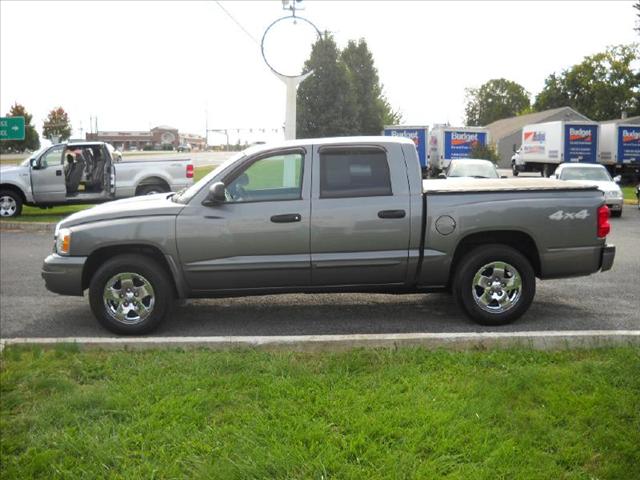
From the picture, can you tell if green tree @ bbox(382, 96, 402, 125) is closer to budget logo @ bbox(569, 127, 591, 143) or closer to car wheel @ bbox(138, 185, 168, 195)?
budget logo @ bbox(569, 127, 591, 143)

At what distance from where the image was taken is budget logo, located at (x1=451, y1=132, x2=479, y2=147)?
130 feet

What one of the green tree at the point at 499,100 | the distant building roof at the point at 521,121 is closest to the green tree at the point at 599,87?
the distant building roof at the point at 521,121

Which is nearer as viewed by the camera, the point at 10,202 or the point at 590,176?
the point at 10,202

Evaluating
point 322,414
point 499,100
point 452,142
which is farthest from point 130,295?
point 499,100

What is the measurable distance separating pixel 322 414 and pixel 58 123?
9663 cm

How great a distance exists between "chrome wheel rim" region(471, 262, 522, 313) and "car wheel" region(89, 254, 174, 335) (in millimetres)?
2917

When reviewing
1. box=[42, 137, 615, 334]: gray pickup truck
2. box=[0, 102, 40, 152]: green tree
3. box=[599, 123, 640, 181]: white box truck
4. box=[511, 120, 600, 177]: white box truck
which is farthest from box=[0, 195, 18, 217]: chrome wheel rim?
box=[0, 102, 40, 152]: green tree

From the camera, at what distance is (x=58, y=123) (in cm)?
9319

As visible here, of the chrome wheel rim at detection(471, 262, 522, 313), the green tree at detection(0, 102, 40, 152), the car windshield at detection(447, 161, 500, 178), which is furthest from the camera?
the green tree at detection(0, 102, 40, 152)

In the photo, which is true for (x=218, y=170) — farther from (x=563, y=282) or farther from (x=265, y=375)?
(x=563, y=282)

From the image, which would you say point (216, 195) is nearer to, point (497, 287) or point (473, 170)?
point (497, 287)

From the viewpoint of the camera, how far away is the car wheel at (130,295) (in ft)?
21.6

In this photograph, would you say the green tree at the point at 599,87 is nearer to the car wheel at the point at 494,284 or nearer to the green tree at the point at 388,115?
the green tree at the point at 388,115

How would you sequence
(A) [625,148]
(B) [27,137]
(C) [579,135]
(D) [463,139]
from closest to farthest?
(A) [625,148] → (C) [579,135] → (D) [463,139] → (B) [27,137]
